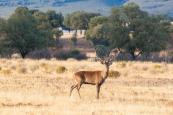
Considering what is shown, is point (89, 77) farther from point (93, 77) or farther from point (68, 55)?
point (68, 55)

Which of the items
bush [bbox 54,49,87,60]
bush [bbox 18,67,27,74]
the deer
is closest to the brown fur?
the deer

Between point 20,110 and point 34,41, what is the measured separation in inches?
2133

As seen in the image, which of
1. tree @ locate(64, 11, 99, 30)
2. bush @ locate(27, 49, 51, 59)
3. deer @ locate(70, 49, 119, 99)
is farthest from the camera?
tree @ locate(64, 11, 99, 30)

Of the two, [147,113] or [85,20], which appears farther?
[85,20]

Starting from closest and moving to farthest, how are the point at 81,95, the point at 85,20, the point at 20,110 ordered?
the point at 20,110 → the point at 81,95 → the point at 85,20

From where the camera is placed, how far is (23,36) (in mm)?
73625

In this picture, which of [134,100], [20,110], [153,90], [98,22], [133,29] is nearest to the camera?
[20,110]

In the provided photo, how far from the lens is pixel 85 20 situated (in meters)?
128

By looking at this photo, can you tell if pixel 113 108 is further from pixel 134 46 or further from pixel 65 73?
pixel 134 46

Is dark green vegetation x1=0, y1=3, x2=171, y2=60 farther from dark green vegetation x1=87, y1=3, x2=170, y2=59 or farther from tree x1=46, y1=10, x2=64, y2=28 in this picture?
tree x1=46, y1=10, x2=64, y2=28

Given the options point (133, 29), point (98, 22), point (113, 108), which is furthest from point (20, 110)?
point (98, 22)

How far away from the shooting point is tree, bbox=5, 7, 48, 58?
72.8 m

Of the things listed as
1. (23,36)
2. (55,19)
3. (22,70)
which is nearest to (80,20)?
(55,19)

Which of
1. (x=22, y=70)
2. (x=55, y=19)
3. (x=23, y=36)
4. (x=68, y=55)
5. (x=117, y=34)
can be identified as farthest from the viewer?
(x=55, y=19)
